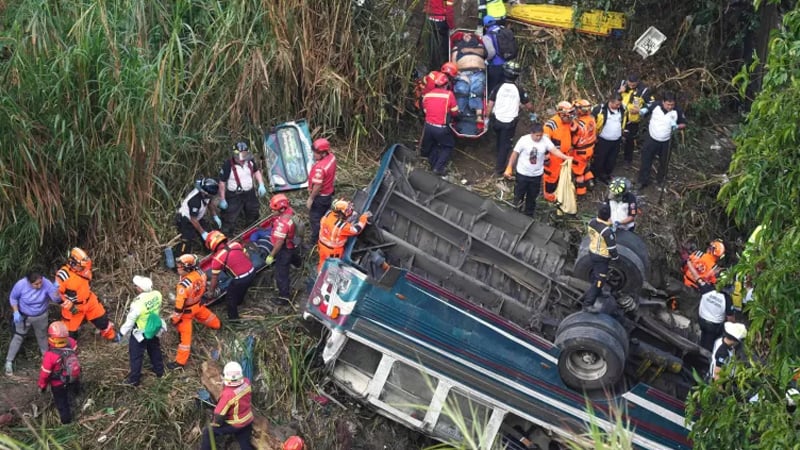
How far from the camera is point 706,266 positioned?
1151 centimetres

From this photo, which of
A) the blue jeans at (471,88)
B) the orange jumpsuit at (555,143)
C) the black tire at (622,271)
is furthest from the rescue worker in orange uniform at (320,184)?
the black tire at (622,271)

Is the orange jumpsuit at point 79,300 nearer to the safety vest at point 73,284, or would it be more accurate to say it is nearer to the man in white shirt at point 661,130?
the safety vest at point 73,284

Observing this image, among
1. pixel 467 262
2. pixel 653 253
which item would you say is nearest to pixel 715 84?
pixel 653 253

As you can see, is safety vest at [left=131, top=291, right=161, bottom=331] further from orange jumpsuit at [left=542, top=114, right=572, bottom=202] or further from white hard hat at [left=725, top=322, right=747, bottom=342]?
white hard hat at [left=725, top=322, right=747, bottom=342]

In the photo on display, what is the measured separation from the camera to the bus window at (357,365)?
10.1 m

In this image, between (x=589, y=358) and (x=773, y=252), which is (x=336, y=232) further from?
(x=773, y=252)

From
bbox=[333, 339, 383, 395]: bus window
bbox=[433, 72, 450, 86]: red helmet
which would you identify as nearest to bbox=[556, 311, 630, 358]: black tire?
bbox=[333, 339, 383, 395]: bus window

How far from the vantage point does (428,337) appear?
32.0 ft

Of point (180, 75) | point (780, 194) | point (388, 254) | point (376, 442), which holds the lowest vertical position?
point (376, 442)

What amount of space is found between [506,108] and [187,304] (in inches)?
186

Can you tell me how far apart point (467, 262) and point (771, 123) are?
13.3ft

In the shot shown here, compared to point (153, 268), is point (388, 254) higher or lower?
higher

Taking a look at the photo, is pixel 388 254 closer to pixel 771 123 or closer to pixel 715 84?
pixel 771 123

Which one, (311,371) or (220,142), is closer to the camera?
(311,371)
